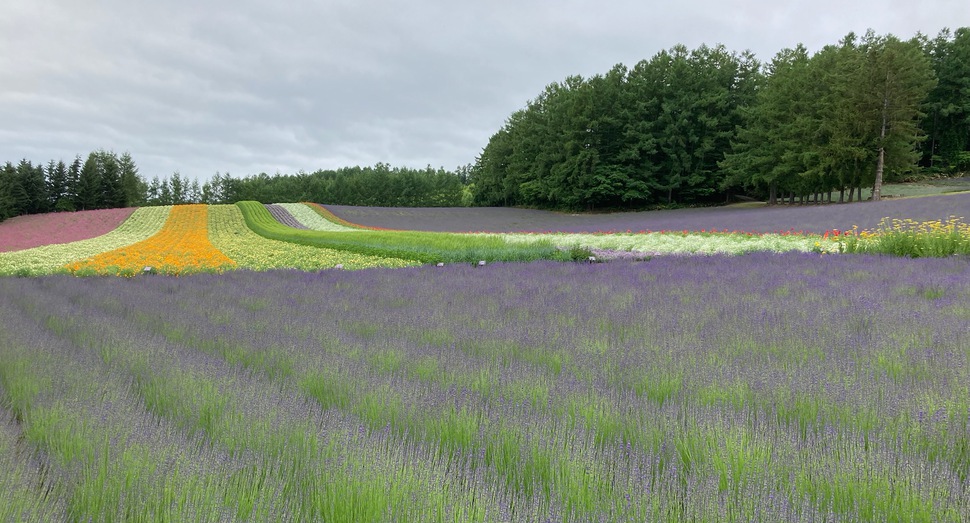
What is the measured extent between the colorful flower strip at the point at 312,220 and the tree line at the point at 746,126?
2079 centimetres

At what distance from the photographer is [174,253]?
1727cm

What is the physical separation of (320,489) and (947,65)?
6753cm

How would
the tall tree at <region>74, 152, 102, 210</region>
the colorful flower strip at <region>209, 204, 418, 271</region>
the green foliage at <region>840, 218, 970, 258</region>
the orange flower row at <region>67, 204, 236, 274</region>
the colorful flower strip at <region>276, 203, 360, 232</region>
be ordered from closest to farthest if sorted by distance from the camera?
the green foliage at <region>840, 218, 970, 258</region> < the orange flower row at <region>67, 204, 236, 274</region> < the colorful flower strip at <region>209, 204, 418, 271</region> < the colorful flower strip at <region>276, 203, 360, 232</region> < the tall tree at <region>74, 152, 102, 210</region>

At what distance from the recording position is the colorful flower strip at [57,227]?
96.7 feet

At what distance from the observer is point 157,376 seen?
311 cm

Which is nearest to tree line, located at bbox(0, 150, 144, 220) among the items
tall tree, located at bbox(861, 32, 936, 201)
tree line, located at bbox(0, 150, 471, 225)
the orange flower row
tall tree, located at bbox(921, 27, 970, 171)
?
tree line, located at bbox(0, 150, 471, 225)

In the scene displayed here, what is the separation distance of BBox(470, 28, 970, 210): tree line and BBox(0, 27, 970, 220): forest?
12 cm

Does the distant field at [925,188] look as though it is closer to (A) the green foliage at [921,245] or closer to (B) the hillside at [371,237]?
(B) the hillside at [371,237]

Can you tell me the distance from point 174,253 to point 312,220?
23.3 m

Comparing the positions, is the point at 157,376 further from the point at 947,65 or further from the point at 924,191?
the point at 947,65

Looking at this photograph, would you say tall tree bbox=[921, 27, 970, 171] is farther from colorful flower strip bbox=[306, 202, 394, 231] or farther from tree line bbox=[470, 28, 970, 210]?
colorful flower strip bbox=[306, 202, 394, 231]

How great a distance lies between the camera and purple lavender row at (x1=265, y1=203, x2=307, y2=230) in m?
38.0

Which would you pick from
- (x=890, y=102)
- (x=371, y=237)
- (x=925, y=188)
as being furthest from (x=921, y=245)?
(x=925, y=188)

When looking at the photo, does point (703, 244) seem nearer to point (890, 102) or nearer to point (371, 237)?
point (371, 237)
